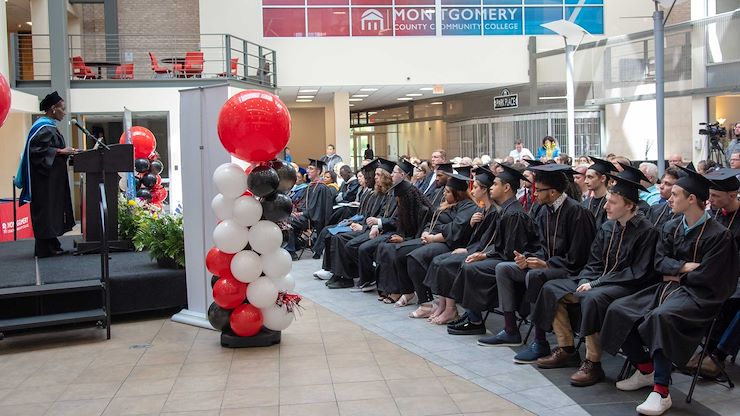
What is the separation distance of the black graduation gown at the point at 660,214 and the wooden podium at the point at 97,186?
5.45m

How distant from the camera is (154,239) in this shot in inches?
324

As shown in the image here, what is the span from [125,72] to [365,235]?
12.6 metres

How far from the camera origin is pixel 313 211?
12797 mm

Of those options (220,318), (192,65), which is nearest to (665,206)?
(220,318)

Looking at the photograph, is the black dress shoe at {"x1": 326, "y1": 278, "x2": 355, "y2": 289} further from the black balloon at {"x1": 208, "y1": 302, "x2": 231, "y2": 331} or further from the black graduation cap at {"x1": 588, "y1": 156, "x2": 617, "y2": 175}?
the black graduation cap at {"x1": 588, "y1": 156, "x2": 617, "y2": 175}

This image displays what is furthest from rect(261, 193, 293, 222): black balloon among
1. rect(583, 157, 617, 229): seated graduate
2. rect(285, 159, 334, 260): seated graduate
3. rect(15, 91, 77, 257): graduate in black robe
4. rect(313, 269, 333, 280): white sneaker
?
rect(285, 159, 334, 260): seated graduate

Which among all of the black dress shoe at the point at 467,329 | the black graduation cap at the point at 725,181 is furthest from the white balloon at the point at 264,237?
the black graduation cap at the point at 725,181

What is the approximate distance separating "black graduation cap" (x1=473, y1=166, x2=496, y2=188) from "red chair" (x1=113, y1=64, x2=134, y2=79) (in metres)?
14.5

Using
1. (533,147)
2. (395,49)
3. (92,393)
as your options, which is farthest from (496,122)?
(92,393)

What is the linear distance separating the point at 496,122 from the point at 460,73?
6.24ft

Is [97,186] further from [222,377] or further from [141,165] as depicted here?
[222,377]

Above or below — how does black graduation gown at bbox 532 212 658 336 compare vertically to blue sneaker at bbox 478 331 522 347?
above

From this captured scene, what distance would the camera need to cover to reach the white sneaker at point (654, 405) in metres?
4.72

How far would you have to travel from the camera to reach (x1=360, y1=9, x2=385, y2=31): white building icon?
21.8 m
